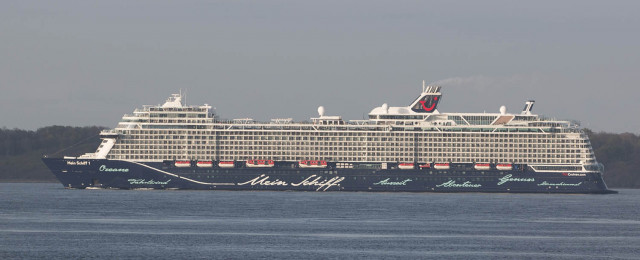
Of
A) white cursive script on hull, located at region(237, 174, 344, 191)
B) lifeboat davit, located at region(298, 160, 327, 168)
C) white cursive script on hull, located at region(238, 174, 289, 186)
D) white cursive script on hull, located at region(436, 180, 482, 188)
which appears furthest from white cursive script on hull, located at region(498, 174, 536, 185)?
white cursive script on hull, located at region(238, 174, 289, 186)

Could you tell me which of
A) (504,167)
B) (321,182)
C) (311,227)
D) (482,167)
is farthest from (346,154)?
(311,227)

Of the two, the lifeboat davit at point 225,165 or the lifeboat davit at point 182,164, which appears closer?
the lifeboat davit at point 182,164

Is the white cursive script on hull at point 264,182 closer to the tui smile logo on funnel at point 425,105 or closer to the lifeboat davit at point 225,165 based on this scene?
the lifeboat davit at point 225,165

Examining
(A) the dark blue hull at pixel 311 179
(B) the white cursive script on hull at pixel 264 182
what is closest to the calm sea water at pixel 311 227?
(A) the dark blue hull at pixel 311 179

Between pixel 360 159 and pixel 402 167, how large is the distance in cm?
504

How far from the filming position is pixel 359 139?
133625 mm

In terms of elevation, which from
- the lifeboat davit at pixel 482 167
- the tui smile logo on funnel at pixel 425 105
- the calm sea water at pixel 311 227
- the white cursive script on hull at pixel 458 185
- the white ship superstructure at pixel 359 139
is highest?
the tui smile logo on funnel at pixel 425 105

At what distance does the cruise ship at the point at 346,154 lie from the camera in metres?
129

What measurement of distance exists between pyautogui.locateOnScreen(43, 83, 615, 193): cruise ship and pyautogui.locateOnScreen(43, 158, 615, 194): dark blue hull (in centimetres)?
11

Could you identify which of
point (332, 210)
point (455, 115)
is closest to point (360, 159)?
point (455, 115)

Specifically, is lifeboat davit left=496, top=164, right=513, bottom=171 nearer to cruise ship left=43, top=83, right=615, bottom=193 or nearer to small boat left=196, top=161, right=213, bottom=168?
cruise ship left=43, top=83, right=615, bottom=193

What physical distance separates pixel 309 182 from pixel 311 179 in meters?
0.43

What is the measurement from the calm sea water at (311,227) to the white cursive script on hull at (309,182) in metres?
7.56

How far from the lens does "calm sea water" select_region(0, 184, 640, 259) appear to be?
222 feet
